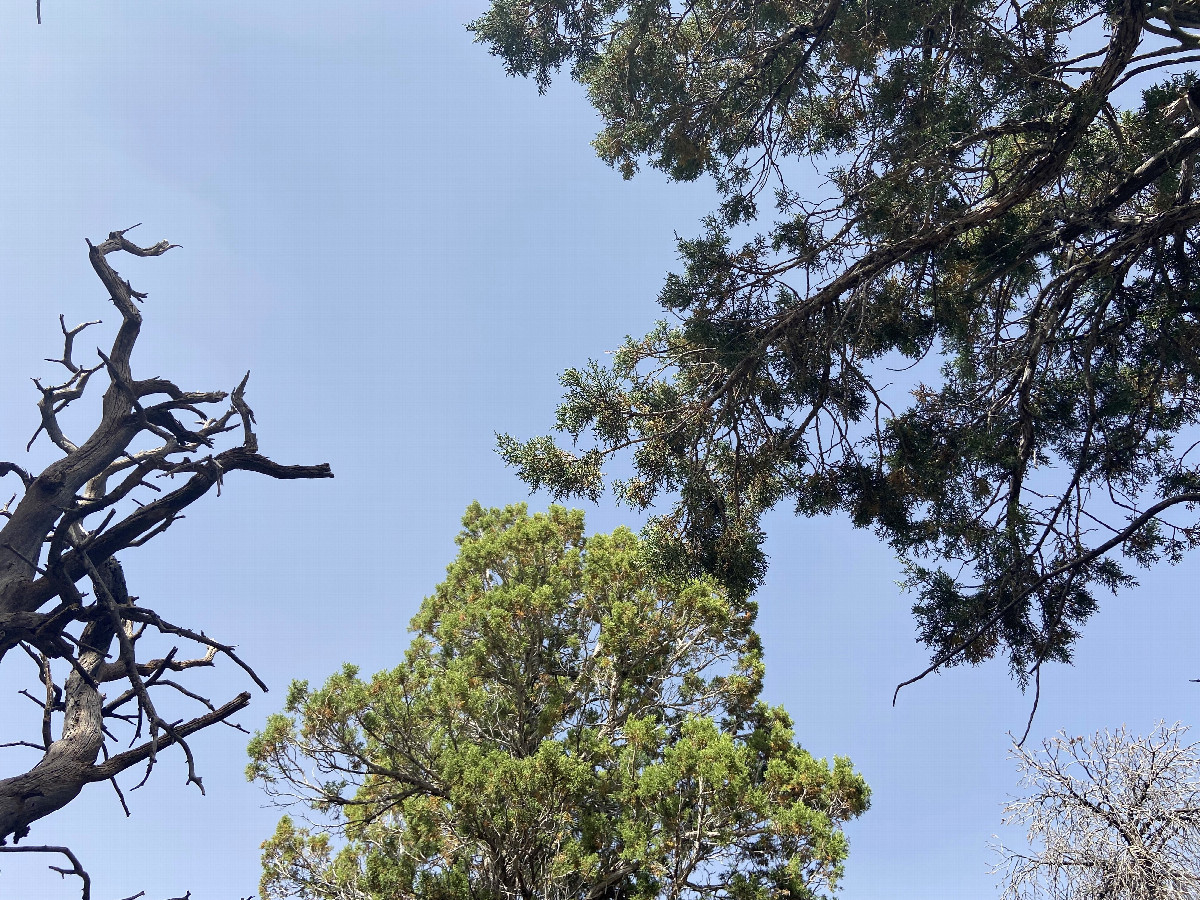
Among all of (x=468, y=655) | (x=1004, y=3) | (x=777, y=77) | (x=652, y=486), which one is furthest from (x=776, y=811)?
(x=1004, y=3)

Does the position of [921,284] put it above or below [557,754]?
above

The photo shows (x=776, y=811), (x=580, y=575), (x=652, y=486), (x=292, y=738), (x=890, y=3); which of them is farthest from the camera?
(x=580, y=575)

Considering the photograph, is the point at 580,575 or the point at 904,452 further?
the point at 580,575

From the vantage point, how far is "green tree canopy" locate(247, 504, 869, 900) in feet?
25.8

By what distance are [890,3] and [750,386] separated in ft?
11.9

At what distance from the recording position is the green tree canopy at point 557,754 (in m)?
7.87

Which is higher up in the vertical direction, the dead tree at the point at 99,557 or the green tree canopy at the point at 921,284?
the green tree canopy at the point at 921,284

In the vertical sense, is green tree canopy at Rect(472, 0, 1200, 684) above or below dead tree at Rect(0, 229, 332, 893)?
above

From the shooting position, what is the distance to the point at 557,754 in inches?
319

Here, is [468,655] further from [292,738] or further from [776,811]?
[776,811]

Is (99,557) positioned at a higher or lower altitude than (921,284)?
lower

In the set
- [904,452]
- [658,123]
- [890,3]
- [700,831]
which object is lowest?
[700,831]

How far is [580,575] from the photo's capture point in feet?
37.2

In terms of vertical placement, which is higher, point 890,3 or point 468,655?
point 890,3
